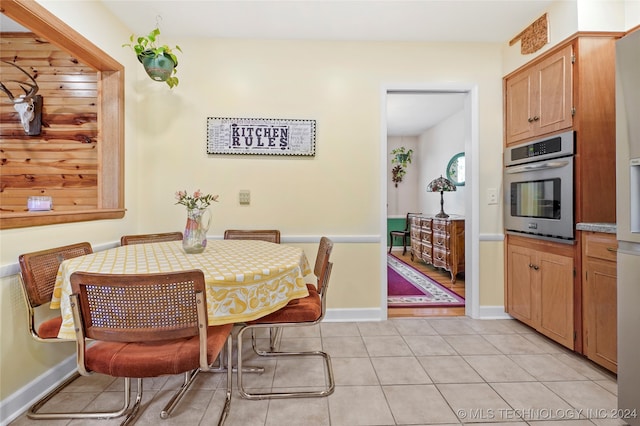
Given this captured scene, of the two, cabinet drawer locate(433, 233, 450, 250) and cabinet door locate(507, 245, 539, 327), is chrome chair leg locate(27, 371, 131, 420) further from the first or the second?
cabinet drawer locate(433, 233, 450, 250)

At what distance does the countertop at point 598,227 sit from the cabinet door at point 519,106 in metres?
0.85

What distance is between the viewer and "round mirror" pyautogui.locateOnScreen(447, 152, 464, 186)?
4.95 metres

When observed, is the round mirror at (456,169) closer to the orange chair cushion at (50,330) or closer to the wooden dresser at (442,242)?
the wooden dresser at (442,242)

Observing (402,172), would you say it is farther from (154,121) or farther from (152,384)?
(152,384)

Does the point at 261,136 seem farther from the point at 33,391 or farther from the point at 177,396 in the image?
the point at 33,391

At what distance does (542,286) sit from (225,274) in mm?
2376

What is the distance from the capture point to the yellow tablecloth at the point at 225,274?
1.29m

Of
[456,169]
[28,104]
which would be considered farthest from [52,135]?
[456,169]

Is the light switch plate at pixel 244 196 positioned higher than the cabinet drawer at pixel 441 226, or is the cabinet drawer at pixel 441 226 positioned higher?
the light switch plate at pixel 244 196

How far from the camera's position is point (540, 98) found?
2342 millimetres

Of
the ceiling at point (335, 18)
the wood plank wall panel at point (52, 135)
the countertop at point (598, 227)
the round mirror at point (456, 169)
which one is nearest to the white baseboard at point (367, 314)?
the countertop at point (598, 227)

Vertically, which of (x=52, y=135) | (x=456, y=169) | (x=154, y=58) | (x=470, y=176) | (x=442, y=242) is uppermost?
(x=154, y=58)

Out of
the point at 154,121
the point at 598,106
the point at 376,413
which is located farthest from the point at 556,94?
the point at 154,121

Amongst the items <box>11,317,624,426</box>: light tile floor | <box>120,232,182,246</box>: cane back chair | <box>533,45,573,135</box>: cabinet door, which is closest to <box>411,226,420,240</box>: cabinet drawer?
<box>11,317,624,426</box>: light tile floor
